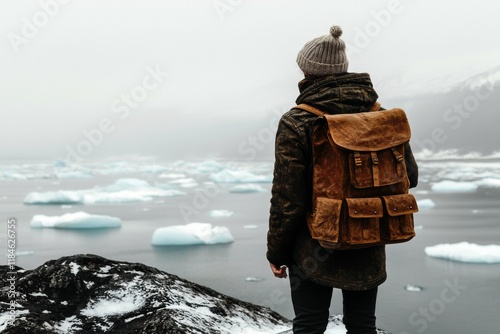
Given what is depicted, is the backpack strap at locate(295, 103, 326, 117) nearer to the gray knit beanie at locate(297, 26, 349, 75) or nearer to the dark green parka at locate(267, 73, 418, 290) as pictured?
the dark green parka at locate(267, 73, 418, 290)

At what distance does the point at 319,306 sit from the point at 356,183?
1.51 ft

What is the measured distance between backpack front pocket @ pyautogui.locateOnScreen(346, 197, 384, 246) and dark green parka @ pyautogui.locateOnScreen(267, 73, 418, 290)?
0.10m

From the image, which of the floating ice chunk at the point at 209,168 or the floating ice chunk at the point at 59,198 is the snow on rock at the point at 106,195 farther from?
the floating ice chunk at the point at 209,168

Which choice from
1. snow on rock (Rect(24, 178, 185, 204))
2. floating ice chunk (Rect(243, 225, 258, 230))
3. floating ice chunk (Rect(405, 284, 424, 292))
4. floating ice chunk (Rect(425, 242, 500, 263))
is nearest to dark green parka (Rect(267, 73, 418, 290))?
floating ice chunk (Rect(405, 284, 424, 292))

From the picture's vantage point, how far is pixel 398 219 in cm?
196

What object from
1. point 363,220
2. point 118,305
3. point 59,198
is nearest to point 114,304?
point 118,305

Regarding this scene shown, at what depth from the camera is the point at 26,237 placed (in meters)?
17.3

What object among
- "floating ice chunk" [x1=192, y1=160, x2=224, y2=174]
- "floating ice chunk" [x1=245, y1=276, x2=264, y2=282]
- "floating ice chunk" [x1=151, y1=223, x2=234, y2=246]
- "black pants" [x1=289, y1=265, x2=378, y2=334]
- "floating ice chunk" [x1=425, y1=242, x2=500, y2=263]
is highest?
"floating ice chunk" [x1=192, y1=160, x2=224, y2=174]

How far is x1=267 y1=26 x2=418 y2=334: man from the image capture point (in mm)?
1913

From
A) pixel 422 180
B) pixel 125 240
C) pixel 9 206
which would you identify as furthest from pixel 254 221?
pixel 422 180

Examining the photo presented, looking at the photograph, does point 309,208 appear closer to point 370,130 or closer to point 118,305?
point 370,130

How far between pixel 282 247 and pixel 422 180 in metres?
39.6

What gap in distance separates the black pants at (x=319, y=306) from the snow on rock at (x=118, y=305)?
70cm

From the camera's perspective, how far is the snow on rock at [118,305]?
2.63m
